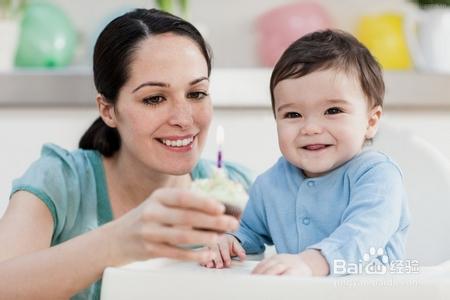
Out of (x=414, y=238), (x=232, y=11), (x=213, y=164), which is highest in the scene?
(x=232, y=11)

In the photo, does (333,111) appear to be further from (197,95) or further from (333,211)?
(197,95)

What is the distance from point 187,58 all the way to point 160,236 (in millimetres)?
651

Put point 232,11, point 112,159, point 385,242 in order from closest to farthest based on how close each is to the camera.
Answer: point 385,242 < point 112,159 < point 232,11

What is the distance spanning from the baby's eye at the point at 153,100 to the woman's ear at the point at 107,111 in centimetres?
11

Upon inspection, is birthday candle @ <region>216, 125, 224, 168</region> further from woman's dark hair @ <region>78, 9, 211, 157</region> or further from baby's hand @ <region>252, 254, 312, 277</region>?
woman's dark hair @ <region>78, 9, 211, 157</region>

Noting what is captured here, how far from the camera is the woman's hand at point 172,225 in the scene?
0.87 metres

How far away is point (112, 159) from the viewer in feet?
5.67

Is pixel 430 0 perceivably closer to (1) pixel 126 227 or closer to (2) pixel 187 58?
(2) pixel 187 58

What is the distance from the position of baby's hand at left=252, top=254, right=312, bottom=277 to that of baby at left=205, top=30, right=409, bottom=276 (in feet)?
0.50

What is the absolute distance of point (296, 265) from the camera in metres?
1.02

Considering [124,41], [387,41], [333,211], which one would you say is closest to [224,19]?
Result: [387,41]

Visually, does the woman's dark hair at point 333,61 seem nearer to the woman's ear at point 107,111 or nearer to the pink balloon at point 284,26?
the woman's ear at point 107,111

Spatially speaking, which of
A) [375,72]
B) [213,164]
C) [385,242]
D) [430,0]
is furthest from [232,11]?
[385,242]

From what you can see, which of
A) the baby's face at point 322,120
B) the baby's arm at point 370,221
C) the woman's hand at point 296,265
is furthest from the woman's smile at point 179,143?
the woman's hand at point 296,265
